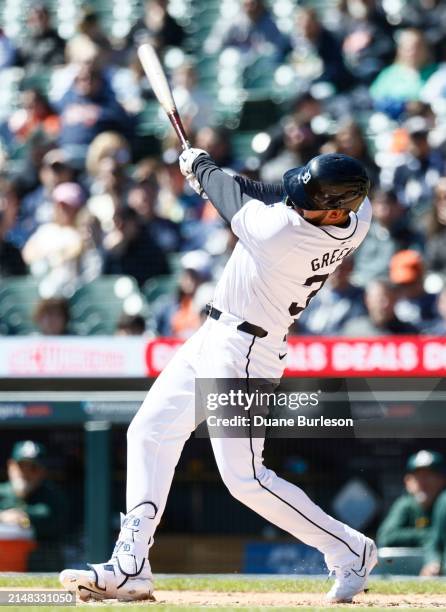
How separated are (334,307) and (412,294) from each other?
0.49 meters

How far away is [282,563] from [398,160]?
361cm

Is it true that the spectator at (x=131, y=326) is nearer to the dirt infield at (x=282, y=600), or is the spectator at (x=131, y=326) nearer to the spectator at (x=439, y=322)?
the spectator at (x=439, y=322)

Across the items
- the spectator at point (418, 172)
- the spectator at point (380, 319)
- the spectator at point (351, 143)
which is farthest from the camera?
the spectator at point (351, 143)

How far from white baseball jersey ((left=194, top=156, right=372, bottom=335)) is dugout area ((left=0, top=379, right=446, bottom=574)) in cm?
217

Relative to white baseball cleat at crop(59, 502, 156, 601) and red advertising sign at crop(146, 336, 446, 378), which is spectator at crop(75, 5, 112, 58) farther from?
white baseball cleat at crop(59, 502, 156, 601)

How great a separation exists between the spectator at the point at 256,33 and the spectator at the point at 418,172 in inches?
68.4

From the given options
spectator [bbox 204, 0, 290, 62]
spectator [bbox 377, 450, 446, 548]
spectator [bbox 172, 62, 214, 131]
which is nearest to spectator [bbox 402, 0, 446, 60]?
spectator [bbox 204, 0, 290, 62]

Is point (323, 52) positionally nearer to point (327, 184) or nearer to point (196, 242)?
point (196, 242)

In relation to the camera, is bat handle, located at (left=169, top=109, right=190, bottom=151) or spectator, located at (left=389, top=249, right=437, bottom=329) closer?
bat handle, located at (left=169, top=109, right=190, bottom=151)

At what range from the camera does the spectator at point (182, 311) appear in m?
8.09

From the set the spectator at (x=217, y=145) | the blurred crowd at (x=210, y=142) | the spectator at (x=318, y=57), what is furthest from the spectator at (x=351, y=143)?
the spectator at (x=318, y=57)

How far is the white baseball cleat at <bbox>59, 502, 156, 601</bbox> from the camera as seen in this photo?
4.40m

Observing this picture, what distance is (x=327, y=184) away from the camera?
4.32m

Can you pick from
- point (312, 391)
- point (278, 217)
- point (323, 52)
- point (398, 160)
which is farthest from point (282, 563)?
point (323, 52)
